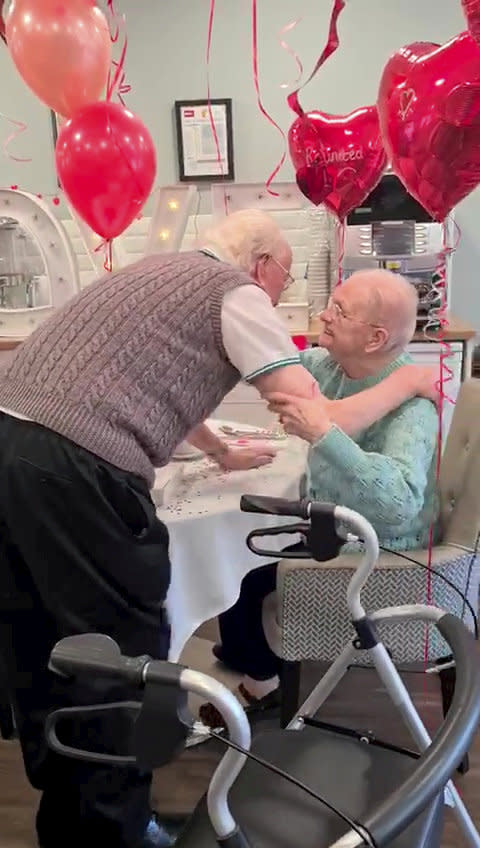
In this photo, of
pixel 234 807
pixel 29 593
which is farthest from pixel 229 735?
pixel 29 593

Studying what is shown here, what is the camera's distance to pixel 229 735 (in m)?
0.73

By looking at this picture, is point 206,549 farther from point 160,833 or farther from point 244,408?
point 244,408

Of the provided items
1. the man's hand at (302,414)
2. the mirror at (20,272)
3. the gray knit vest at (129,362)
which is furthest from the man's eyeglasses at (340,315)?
the mirror at (20,272)

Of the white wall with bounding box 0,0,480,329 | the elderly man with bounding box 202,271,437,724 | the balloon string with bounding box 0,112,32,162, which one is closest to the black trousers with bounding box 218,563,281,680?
the elderly man with bounding box 202,271,437,724

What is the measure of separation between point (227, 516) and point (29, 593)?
1.44ft

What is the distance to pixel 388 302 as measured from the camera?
5.45 feet

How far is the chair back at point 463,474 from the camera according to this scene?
167cm

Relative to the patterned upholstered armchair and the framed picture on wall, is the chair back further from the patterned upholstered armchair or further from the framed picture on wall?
the framed picture on wall

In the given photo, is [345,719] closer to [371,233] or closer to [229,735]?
[229,735]

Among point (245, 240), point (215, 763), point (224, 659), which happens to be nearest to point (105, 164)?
point (245, 240)

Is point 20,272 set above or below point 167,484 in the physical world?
above

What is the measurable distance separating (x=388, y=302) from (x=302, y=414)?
438mm

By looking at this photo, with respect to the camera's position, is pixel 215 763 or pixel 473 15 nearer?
pixel 473 15

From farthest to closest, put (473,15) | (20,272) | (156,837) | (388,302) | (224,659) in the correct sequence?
1. (20,272)
2. (224,659)
3. (388,302)
4. (156,837)
5. (473,15)
